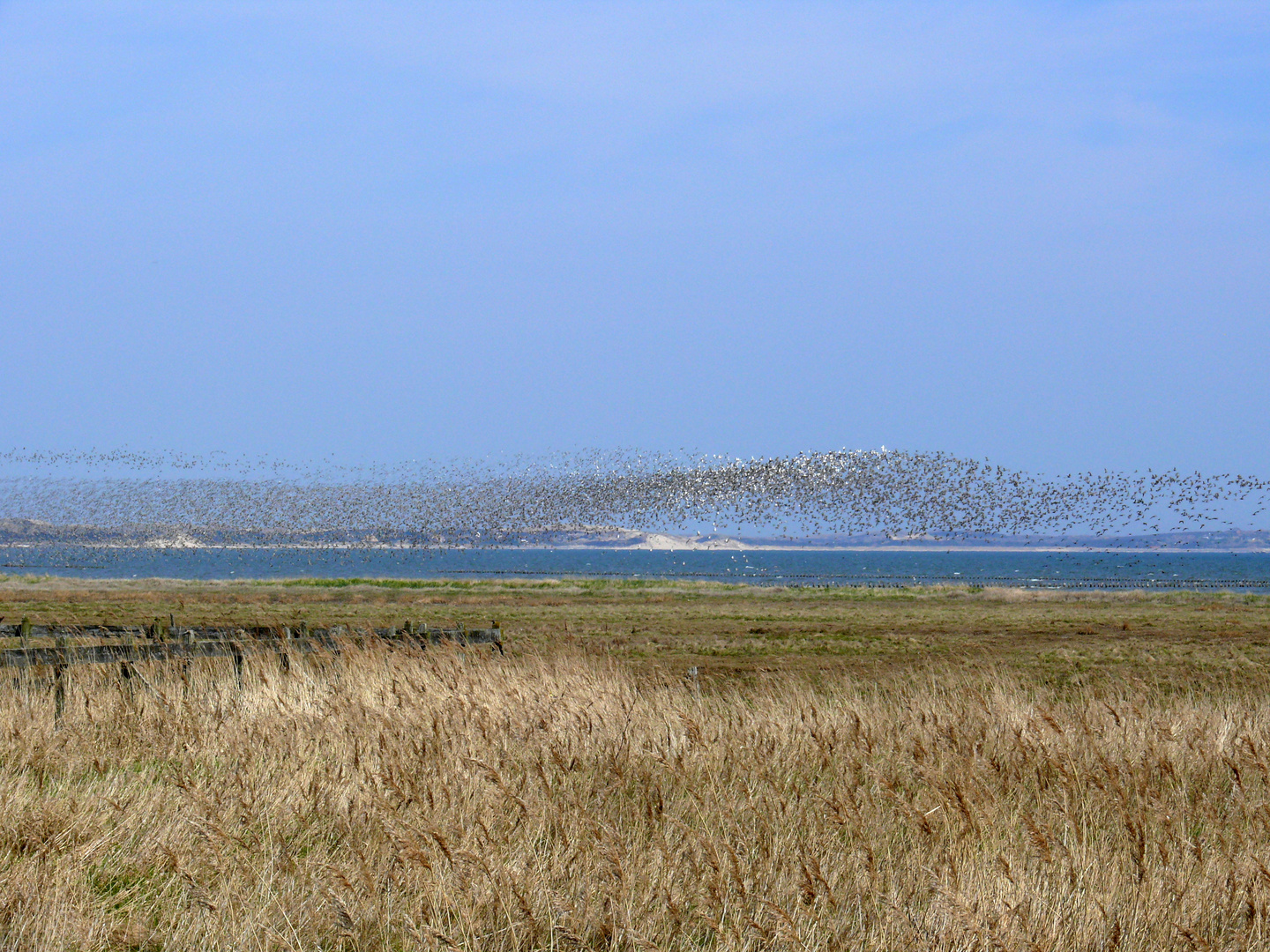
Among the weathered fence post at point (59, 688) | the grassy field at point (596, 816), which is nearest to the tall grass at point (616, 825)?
the grassy field at point (596, 816)

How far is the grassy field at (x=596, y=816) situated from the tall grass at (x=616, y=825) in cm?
3

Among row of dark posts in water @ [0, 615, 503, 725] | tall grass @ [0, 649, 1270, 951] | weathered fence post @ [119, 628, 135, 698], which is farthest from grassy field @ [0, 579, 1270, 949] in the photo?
row of dark posts in water @ [0, 615, 503, 725]

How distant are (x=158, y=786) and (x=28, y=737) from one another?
2.32m

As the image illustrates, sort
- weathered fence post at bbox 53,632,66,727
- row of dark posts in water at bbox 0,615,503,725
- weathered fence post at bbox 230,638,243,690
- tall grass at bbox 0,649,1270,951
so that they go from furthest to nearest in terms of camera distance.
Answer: row of dark posts in water at bbox 0,615,503,725 < weathered fence post at bbox 230,638,243,690 < weathered fence post at bbox 53,632,66,727 < tall grass at bbox 0,649,1270,951

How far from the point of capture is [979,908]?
486 centimetres

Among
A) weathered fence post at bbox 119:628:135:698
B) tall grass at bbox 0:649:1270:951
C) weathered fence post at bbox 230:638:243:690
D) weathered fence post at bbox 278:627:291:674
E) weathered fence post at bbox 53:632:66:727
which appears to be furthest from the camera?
weathered fence post at bbox 278:627:291:674

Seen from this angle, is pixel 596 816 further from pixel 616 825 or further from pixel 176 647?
pixel 176 647

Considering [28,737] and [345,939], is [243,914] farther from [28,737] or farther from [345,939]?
[28,737]

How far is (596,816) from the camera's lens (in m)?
6.26

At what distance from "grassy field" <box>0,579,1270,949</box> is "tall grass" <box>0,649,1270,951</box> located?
0.09 feet

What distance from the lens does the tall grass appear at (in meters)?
4.91

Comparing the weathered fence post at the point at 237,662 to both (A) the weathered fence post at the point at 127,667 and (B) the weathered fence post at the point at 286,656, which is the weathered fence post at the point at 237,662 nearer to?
(B) the weathered fence post at the point at 286,656

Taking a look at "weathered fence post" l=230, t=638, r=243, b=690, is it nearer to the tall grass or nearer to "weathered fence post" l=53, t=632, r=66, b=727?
the tall grass

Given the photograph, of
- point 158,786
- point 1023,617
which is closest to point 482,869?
point 158,786
